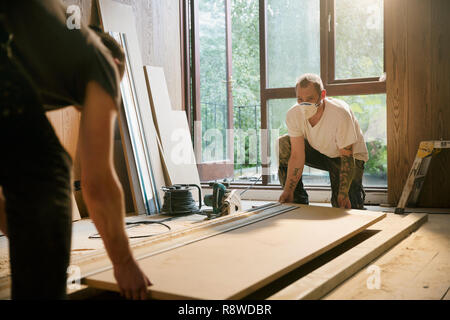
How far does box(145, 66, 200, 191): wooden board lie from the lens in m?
4.42

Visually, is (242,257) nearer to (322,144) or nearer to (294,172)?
(294,172)

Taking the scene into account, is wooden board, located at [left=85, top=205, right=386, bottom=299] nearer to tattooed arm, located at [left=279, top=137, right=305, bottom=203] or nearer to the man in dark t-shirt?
the man in dark t-shirt

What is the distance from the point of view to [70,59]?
1082 millimetres

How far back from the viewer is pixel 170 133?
4562 millimetres

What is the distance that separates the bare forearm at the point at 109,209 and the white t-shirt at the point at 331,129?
2463mm

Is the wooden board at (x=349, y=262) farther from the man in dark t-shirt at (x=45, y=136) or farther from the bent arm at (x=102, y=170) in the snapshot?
the man in dark t-shirt at (x=45, y=136)

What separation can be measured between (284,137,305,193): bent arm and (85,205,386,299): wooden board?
0.69 meters

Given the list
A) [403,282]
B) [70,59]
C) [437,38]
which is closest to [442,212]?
[437,38]

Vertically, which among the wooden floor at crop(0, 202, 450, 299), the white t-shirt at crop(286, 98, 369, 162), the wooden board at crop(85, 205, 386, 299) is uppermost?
the white t-shirt at crop(286, 98, 369, 162)

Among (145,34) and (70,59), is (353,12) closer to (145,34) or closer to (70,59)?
(145,34)

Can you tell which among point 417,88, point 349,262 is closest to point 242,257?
point 349,262

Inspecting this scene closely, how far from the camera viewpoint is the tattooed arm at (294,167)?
11.5ft

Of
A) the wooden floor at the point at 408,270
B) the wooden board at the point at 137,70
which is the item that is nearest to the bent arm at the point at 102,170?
the wooden floor at the point at 408,270

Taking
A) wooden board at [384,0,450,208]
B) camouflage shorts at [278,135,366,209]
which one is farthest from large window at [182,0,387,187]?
camouflage shorts at [278,135,366,209]
